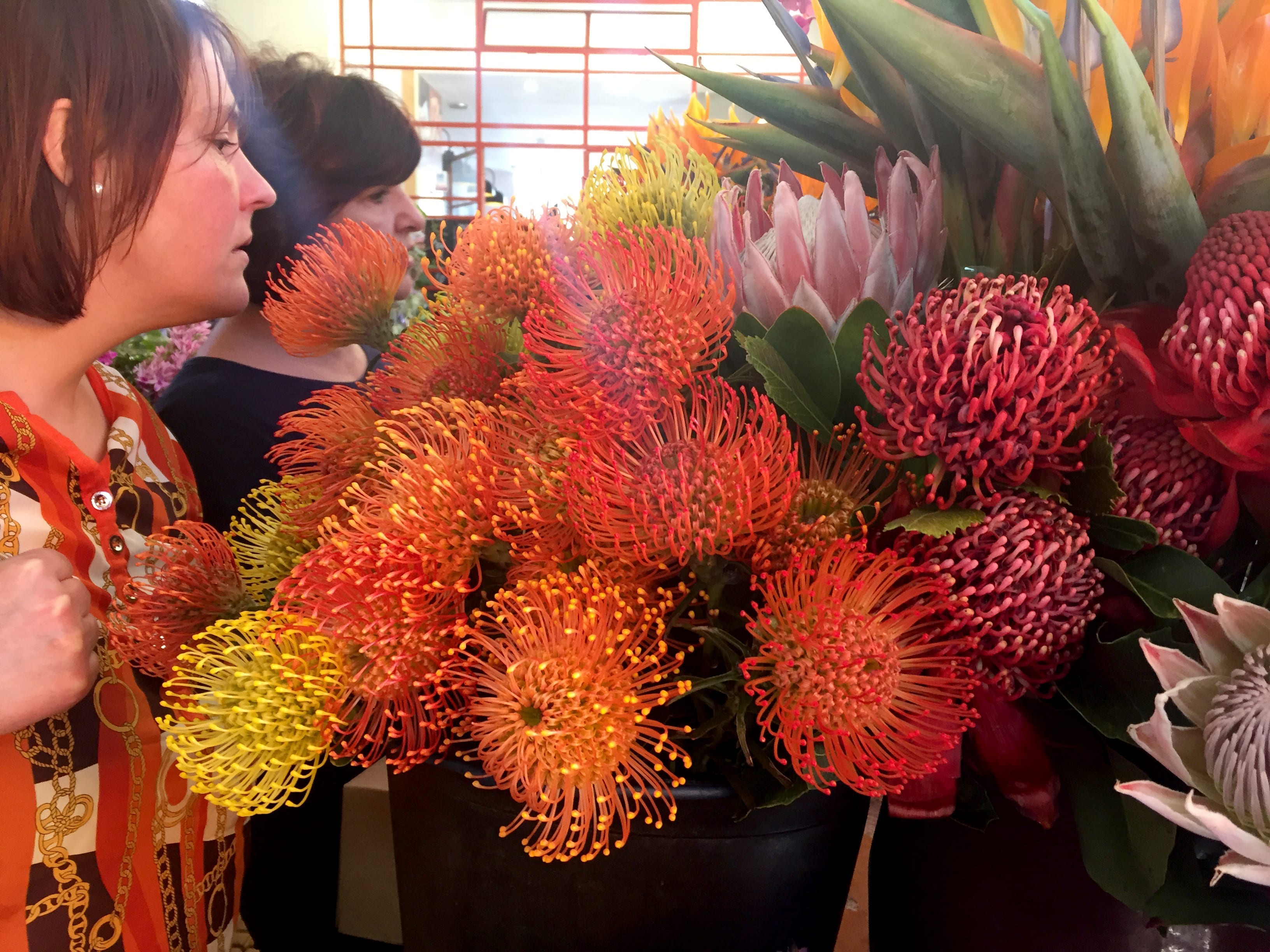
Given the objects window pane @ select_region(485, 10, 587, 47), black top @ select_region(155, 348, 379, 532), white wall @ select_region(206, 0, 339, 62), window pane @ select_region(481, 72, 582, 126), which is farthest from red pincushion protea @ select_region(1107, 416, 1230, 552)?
window pane @ select_region(485, 10, 587, 47)

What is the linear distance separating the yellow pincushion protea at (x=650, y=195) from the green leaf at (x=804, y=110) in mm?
34

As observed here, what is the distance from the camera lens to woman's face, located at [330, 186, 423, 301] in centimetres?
100

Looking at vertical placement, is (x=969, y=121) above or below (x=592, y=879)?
above

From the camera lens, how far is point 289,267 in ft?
3.06

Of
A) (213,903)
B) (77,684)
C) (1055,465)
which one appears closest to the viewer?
(1055,465)

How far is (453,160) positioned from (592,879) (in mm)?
3343

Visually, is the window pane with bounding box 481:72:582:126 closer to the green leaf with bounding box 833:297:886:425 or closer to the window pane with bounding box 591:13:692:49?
the window pane with bounding box 591:13:692:49

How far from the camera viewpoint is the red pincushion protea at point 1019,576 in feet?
0.68

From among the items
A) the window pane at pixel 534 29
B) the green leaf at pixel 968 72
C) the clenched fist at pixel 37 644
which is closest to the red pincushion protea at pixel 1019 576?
the green leaf at pixel 968 72

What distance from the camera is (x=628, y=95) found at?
150 inches

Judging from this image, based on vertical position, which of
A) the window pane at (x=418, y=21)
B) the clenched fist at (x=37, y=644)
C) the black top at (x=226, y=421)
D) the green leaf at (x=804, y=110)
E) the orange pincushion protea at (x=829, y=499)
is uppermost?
the window pane at (x=418, y=21)

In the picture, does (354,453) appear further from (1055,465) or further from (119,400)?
(119,400)

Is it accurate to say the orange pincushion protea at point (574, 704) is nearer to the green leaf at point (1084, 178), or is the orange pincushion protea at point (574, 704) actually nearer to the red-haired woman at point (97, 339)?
the green leaf at point (1084, 178)

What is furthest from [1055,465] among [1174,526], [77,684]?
[77,684]
